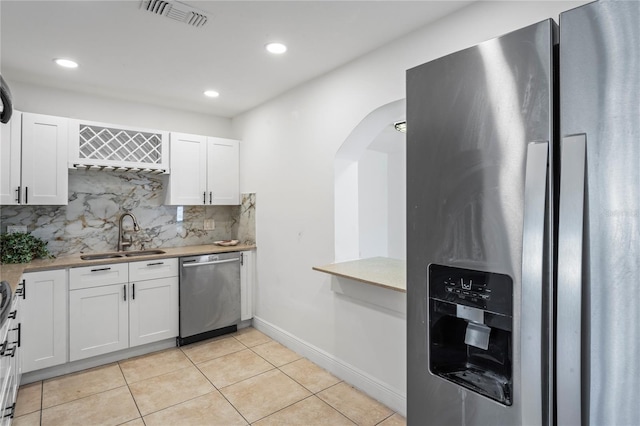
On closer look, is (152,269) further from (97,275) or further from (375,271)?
(375,271)

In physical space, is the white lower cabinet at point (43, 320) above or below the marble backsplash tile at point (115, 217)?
below

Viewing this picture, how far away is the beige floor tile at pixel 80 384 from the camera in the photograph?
263 cm

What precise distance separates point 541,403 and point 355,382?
2.01 m

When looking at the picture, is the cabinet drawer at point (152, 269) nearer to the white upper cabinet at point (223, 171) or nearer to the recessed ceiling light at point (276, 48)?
the white upper cabinet at point (223, 171)

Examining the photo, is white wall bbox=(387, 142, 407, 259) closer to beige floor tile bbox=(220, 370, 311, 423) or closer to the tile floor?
the tile floor

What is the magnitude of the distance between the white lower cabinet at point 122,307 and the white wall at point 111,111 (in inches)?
64.6

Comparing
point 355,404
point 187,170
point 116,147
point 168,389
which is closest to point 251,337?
point 168,389

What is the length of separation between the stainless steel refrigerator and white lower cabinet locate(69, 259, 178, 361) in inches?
115

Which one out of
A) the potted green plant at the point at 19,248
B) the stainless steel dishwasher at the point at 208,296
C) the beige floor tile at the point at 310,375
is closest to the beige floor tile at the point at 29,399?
the potted green plant at the point at 19,248

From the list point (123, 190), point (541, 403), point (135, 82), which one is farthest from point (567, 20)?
point (123, 190)

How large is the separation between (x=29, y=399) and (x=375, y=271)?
2803 millimetres

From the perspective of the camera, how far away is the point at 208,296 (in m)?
3.70

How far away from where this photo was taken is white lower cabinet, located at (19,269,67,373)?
2.78 m

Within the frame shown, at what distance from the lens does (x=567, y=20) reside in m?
0.91
